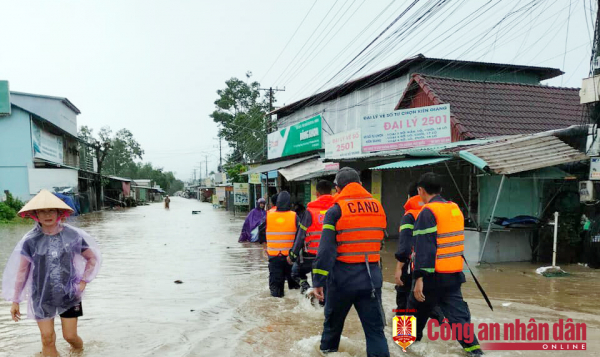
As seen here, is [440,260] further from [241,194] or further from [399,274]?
[241,194]

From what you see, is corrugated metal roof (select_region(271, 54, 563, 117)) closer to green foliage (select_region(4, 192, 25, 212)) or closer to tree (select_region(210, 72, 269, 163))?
green foliage (select_region(4, 192, 25, 212))

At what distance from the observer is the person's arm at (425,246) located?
3.64m

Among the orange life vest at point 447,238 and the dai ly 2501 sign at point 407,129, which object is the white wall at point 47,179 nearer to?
the dai ly 2501 sign at point 407,129

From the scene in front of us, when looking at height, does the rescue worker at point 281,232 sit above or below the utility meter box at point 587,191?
below

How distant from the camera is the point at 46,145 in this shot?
28875 mm

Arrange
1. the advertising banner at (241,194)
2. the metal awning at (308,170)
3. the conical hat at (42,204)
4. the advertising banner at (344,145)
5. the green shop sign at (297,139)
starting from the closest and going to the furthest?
the conical hat at (42,204) < the advertising banner at (344,145) < the metal awning at (308,170) < the green shop sign at (297,139) < the advertising banner at (241,194)

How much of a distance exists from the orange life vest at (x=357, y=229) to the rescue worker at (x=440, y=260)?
403mm

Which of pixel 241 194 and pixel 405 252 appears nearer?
pixel 405 252

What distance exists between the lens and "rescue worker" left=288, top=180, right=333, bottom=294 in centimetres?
524

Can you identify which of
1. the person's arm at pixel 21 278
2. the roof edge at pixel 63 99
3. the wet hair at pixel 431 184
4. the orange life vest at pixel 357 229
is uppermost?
the roof edge at pixel 63 99

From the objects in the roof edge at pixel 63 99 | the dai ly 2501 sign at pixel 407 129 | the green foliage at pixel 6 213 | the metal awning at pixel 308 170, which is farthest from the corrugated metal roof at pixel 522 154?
the roof edge at pixel 63 99

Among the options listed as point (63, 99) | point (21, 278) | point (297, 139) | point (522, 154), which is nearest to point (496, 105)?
point (522, 154)

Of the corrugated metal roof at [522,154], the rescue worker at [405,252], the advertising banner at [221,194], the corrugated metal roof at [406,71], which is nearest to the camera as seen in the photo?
the rescue worker at [405,252]

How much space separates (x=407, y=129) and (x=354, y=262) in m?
8.93
